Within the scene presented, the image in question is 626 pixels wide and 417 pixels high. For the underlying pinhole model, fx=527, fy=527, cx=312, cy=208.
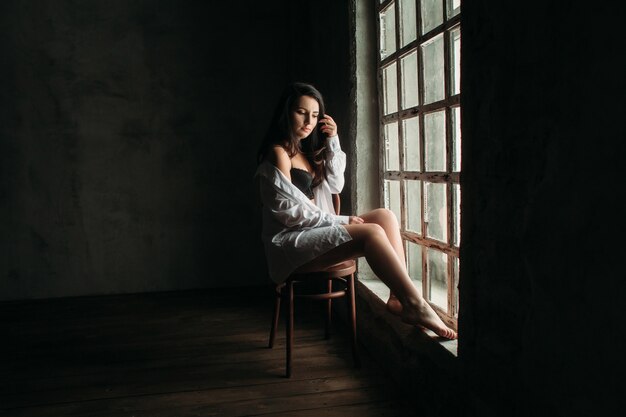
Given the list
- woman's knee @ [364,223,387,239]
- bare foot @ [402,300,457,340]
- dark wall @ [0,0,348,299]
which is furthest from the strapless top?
dark wall @ [0,0,348,299]

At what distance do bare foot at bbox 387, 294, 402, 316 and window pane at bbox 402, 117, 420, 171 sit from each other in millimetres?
596

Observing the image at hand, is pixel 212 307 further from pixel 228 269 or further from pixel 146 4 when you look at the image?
pixel 146 4

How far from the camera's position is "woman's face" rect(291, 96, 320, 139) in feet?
8.27

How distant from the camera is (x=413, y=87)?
239cm

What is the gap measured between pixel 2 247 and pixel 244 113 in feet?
6.94

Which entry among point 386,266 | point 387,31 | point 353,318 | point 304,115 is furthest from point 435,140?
point 353,318

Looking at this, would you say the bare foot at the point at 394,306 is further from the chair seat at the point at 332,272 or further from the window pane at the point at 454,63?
the window pane at the point at 454,63

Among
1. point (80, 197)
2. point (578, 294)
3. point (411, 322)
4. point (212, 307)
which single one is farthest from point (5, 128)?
point (578, 294)

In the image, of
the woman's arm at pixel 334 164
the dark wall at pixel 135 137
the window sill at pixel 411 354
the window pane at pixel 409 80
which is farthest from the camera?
the dark wall at pixel 135 137

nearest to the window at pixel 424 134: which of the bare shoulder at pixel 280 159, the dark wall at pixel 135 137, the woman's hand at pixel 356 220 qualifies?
the woman's hand at pixel 356 220

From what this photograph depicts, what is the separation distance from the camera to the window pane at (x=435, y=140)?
2.13 meters

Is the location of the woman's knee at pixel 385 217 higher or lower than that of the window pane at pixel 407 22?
lower

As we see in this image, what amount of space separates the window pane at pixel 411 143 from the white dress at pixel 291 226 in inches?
15.5

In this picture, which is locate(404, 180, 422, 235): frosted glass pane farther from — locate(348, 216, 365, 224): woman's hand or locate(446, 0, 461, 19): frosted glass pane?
locate(446, 0, 461, 19): frosted glass pane
